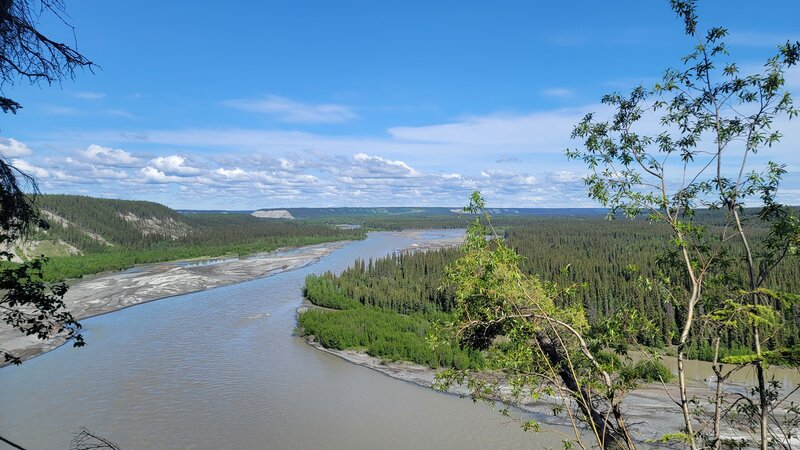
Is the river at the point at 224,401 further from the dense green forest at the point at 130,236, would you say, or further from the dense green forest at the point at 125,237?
the dense green forest at the point at 125,237

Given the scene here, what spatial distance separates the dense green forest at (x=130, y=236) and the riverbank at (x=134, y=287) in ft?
27.4

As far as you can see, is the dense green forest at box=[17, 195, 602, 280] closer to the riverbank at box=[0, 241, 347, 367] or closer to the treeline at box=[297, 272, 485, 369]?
the riverbank at box=[0, 241, 347, 367]

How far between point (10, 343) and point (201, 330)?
40.0ft

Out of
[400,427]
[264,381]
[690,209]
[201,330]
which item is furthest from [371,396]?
[690,209]

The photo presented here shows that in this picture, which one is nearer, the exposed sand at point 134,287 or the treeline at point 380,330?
the treeline at point 380,330

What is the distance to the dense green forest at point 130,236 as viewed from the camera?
83.9m

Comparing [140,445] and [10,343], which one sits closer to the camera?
[140,445]

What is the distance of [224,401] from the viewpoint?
80.2 ft

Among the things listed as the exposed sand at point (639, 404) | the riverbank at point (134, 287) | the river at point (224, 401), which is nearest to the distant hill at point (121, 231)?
the riverbank at point (134, 287)

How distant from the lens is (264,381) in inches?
1088

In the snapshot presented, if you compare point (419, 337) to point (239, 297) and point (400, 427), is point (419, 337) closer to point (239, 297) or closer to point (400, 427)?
point (400, 427)

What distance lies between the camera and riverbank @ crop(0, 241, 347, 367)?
34.0 m

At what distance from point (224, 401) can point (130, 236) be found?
4355 inches

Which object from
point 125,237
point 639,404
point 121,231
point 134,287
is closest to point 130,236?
point 125,237
